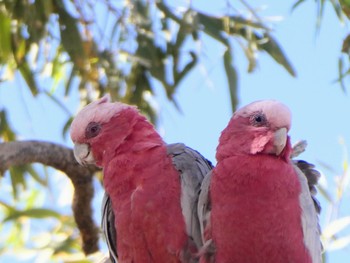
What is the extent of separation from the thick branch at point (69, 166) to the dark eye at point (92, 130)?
512 millimetres

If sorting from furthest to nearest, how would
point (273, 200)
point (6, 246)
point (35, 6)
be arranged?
1. point (6, 246)
2. point (35, 6)
3. point (273, 200)

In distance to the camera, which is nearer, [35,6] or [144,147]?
[144,147]

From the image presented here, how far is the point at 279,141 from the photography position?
3.24m

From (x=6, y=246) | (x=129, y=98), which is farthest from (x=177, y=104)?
(x=6, y=246)

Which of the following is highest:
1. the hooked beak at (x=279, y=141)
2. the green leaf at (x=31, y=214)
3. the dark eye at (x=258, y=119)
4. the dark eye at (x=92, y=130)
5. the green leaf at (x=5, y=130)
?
the dark eye at (x=258, y=119)

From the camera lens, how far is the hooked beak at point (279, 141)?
324cm

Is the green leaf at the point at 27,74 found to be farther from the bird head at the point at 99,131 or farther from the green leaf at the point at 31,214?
the bird head at the point at 99,131

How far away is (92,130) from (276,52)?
0.95 m

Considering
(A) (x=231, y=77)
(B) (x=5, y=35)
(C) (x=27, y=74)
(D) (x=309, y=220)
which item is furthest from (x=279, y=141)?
(C) (x=27, y=74)

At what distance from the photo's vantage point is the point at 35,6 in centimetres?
429

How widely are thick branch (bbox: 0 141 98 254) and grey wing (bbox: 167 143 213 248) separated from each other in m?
0.64

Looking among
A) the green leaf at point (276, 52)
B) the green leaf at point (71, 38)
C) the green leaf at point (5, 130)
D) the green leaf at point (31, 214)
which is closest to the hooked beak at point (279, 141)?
the green leaf at point (276, 52)

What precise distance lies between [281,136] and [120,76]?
1.39 meters

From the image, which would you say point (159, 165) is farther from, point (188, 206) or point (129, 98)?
point (129, 98)
